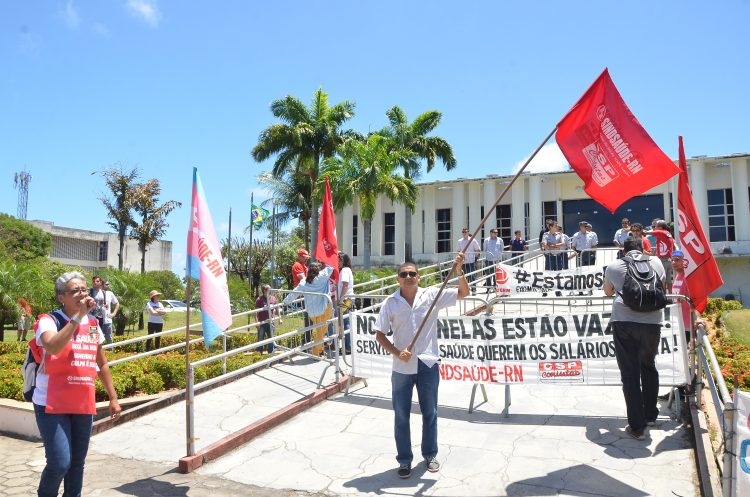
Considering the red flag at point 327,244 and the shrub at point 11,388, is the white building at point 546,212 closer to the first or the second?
the red flag at point 327,244

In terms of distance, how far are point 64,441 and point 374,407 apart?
3955mm

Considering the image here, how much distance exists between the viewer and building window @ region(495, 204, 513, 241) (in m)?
31.7

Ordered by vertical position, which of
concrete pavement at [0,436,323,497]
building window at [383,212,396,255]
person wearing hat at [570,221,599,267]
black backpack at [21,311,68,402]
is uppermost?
building window at [383,212,396,255]

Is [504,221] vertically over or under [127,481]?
over

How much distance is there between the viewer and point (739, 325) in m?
12.8

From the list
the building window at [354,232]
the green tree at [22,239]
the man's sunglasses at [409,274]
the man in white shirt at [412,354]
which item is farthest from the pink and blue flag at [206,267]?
the green tree at [22,239]

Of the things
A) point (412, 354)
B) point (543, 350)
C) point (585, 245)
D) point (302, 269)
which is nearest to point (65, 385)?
point (412, 354)

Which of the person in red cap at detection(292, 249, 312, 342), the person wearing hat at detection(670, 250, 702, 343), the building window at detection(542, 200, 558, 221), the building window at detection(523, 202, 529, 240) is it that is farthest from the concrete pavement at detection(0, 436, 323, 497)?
the building window at detection(542, 200, 558, 221)

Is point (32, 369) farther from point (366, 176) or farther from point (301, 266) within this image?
point (366, 176)

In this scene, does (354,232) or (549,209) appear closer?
(549,209)

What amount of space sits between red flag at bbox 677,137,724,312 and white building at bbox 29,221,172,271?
54.9m

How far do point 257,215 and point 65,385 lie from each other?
107 ft

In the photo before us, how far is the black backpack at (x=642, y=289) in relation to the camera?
17.5ft

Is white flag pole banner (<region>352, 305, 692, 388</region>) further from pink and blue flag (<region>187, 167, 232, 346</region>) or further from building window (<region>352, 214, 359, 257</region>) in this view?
building window (<region>352, 214, 359, 257</region>)
